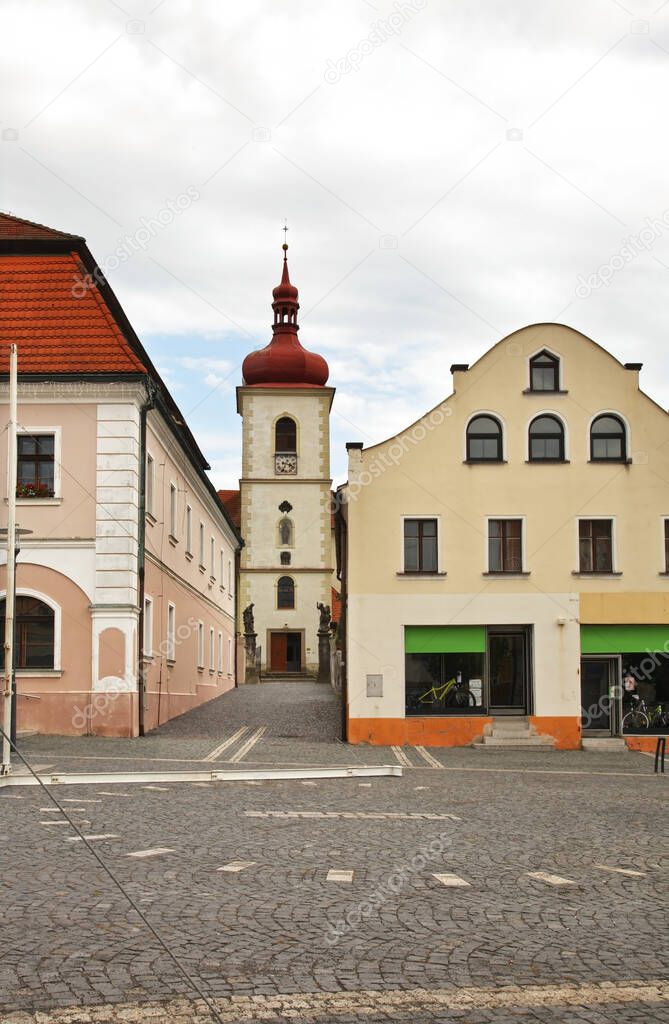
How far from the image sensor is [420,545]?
2855 cm

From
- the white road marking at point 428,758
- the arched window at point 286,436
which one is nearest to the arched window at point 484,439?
the white road marking at point 428,758

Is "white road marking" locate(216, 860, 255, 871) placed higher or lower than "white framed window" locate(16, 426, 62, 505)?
lower

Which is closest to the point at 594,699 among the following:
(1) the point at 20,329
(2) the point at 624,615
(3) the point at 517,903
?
(2) the point at 624,615

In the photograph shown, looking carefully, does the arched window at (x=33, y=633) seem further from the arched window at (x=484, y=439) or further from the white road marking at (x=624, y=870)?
the white road marking at (x=624, y=870)

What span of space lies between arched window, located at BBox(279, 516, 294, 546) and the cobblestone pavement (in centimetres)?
5947

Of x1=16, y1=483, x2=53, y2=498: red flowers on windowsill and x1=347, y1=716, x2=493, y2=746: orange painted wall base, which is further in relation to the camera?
x1=347, y1=716, x2=493, y2=746: orange painted wall base

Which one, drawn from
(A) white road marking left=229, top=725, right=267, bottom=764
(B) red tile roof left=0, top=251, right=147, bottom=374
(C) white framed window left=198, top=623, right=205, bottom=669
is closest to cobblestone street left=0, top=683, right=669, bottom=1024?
(A) white road marking left=229, top=725, right=267, bottom=764

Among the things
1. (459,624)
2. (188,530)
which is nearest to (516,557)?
(459,624)

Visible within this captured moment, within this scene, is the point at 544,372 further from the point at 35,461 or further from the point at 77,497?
the point at 35,461

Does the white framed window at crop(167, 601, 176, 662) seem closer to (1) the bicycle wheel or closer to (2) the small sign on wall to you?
(2) the small sign on wall

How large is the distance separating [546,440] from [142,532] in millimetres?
9827

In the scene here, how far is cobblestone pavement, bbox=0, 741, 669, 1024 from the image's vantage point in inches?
231

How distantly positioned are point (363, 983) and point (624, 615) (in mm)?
23083

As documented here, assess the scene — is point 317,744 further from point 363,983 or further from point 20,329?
point 363,983
